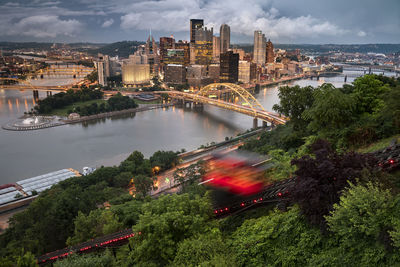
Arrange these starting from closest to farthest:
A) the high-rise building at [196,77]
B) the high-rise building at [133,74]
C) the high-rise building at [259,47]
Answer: the high-rise building at [133,74] → the high-rise building at [196,77] → the high-rise building at [259,47]

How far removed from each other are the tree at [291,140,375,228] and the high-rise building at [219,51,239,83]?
97.2 feet

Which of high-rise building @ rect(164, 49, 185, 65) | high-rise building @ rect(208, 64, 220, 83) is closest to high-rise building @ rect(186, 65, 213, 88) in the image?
high-rise building @ rect(208, 64, 220, 83)

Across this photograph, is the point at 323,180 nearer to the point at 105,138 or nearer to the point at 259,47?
the point at 105,138

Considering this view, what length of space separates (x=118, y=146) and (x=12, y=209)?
4.90m

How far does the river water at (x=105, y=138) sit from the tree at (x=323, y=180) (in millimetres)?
8514

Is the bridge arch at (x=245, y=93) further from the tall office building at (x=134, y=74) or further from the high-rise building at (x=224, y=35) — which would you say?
the high-rise building at (x=224, y=35)

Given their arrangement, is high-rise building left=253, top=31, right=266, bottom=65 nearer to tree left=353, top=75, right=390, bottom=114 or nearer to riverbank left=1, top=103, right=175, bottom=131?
riverbank left=1, top=103, right=175, bottom=131

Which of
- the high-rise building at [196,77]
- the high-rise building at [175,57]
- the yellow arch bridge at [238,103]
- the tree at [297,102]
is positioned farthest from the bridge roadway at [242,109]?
the high-rise building at [175,57]

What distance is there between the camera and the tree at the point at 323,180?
88.7 inches

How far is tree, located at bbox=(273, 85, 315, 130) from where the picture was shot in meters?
6.93

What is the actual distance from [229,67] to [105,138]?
21024 millimetres

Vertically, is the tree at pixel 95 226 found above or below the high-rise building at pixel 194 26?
below

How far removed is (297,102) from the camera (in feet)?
22.7

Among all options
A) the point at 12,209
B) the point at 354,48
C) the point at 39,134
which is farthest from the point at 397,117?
the point at 354,48
